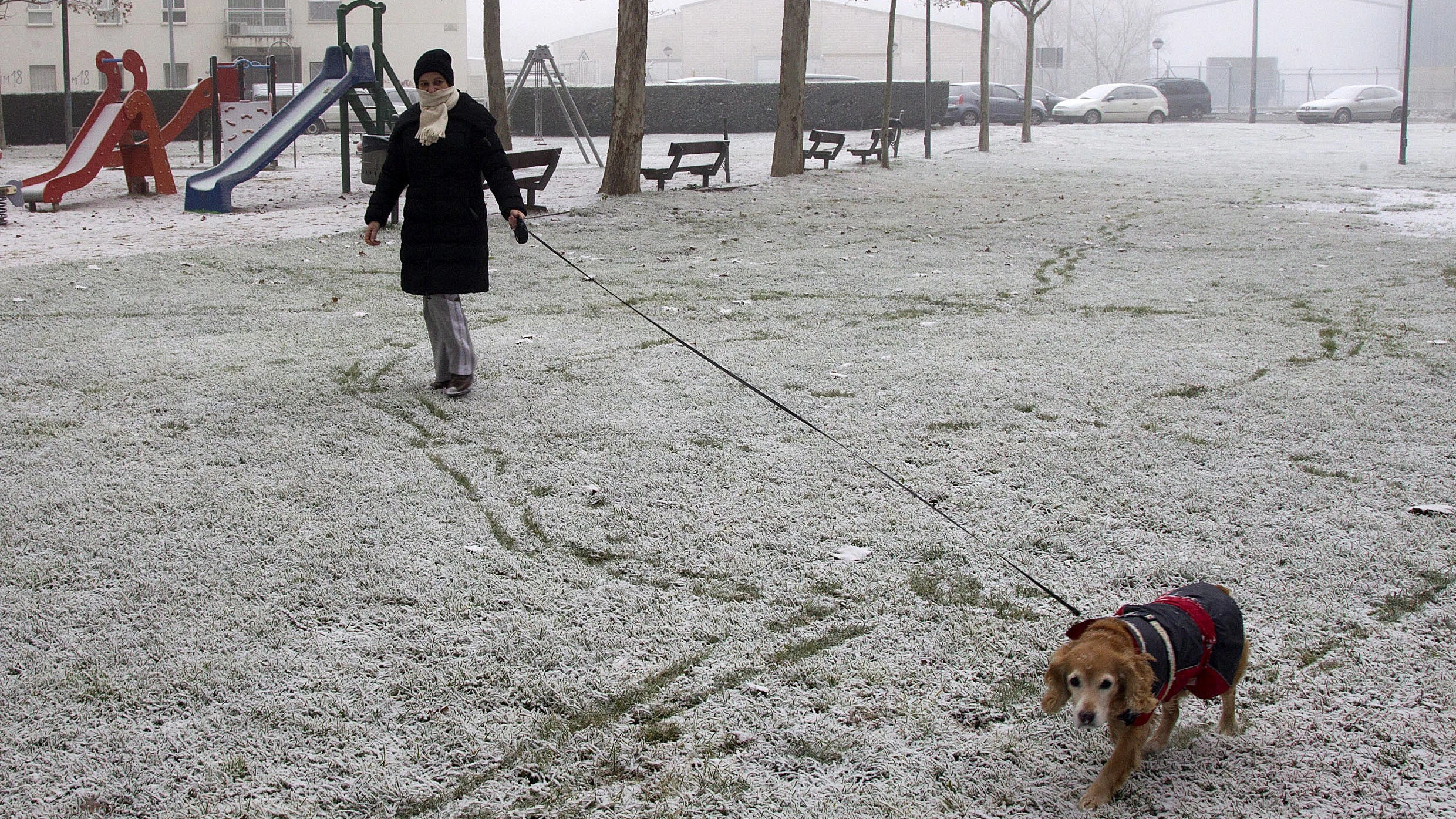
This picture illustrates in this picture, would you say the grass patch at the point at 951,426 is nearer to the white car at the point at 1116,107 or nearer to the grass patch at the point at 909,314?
the grass patch at the point at 909,314

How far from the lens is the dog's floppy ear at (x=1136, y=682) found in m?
2.01

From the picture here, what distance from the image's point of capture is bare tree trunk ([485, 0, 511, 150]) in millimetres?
16875

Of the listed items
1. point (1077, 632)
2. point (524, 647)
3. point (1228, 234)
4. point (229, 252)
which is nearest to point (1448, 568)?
point (1077, 632)

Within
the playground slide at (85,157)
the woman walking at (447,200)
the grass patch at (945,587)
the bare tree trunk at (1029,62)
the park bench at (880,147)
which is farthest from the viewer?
the bare tree trunk at (1029,62)

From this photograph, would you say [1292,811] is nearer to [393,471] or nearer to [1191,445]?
[1191,445]

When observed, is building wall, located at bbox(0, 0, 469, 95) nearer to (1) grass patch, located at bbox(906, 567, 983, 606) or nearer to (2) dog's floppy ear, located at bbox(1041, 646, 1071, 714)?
(1) grass patch, located at bbox(906, 567, 983, 606)

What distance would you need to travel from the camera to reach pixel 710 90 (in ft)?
99.3

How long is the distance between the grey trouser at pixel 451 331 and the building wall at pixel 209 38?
41072 millimetres

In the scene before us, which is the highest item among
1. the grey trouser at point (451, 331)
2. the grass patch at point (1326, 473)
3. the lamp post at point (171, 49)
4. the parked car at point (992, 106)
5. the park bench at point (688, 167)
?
the lamp post at point (171, 49)

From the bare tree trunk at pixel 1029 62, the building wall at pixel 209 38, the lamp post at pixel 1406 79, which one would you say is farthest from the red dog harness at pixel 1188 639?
the building wall at pixel 209 38

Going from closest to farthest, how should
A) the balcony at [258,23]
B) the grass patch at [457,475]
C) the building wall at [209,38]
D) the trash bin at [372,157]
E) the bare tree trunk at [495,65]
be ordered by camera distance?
the grass patch at [457,475], the trash bin at [372,157], the bare tree trunk at [495,65], the building wall at [209,38], the balcony at [258,23]

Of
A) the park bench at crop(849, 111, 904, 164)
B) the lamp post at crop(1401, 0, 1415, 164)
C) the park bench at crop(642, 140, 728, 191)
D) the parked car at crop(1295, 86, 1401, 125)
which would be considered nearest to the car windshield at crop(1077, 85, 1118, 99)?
the parked car at crop(1295, 86, 1401, 125)

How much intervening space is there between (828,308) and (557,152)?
6605mm

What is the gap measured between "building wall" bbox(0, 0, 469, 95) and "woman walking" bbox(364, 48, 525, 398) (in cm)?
4095
